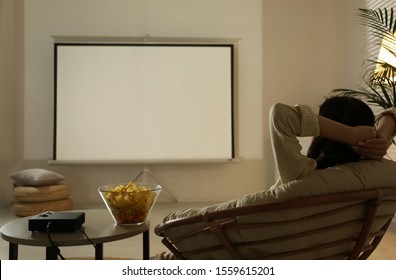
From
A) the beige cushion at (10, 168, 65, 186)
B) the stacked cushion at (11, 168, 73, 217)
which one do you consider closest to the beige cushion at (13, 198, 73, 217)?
the stacked cushion at (11, 168, 73, 217)

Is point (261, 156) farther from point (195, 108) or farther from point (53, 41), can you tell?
point (53, 41)


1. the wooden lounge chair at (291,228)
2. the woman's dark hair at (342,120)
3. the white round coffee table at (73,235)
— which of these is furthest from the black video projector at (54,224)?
the woman's dark hair at (342,120)

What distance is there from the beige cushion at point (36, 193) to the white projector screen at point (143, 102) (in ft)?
1.84

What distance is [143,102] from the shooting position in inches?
157

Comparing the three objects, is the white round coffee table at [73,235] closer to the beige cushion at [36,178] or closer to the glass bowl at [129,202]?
the glass bowl at [129,202]

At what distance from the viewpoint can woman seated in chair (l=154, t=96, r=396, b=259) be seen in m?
0.93

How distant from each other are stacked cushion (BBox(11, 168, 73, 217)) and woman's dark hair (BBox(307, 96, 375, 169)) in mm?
2887

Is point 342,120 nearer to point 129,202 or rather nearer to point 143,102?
point 129,202

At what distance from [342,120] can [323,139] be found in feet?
0.24

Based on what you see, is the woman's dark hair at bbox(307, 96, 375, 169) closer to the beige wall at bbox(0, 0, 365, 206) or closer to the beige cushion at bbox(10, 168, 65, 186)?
the beige cushion at bbox(10, 168, 65, 186)

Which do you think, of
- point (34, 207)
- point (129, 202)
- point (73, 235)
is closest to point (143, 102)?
point (34, 207)

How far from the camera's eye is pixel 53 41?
398 centimetres

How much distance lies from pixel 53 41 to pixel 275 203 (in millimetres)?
3660
